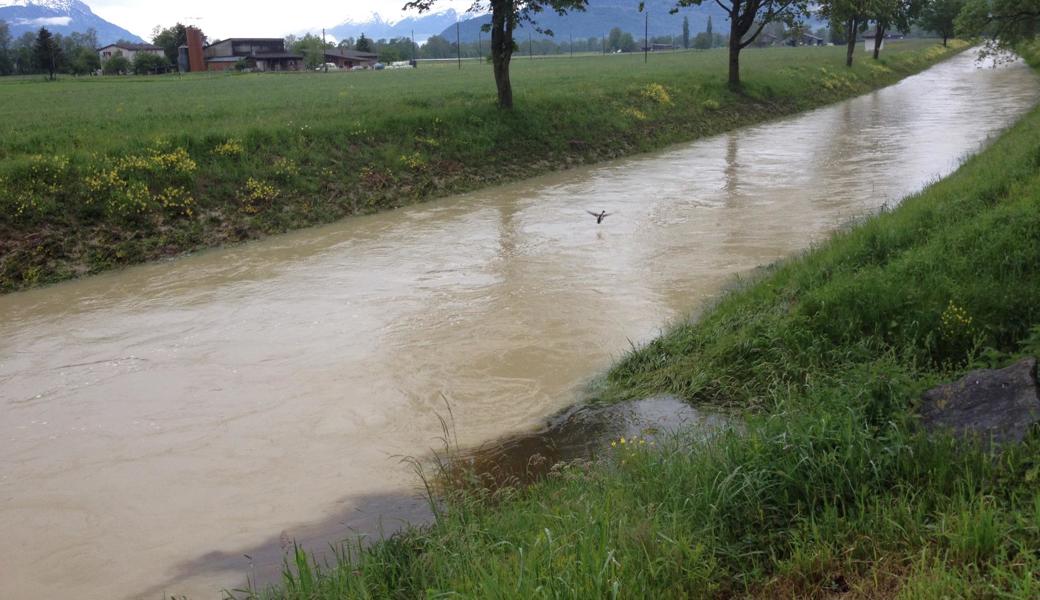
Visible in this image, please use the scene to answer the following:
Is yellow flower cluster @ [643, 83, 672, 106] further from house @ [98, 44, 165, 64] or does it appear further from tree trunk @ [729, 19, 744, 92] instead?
house @ [98, 44, 165, 64]

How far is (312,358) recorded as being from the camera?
9.35 meters

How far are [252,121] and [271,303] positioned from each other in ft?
36.5

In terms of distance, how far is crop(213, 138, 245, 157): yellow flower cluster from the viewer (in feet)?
57.5

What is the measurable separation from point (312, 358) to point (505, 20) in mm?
16948

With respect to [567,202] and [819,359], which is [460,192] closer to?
[567,202]

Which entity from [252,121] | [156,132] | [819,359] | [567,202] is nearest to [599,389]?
[819,359]

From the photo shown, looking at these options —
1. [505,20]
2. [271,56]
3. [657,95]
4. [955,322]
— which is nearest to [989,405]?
[955,322]

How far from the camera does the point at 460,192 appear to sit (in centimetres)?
2002

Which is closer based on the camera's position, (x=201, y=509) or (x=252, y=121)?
(x=201, y=509)

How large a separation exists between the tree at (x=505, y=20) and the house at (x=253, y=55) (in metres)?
85.4

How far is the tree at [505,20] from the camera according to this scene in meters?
23.3

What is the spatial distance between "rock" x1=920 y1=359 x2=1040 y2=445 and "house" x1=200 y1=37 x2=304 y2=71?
106170 mm

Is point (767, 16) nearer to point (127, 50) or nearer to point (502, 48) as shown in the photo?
point (502, 48)

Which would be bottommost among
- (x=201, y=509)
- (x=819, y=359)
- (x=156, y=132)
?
(x=201, y=509)
